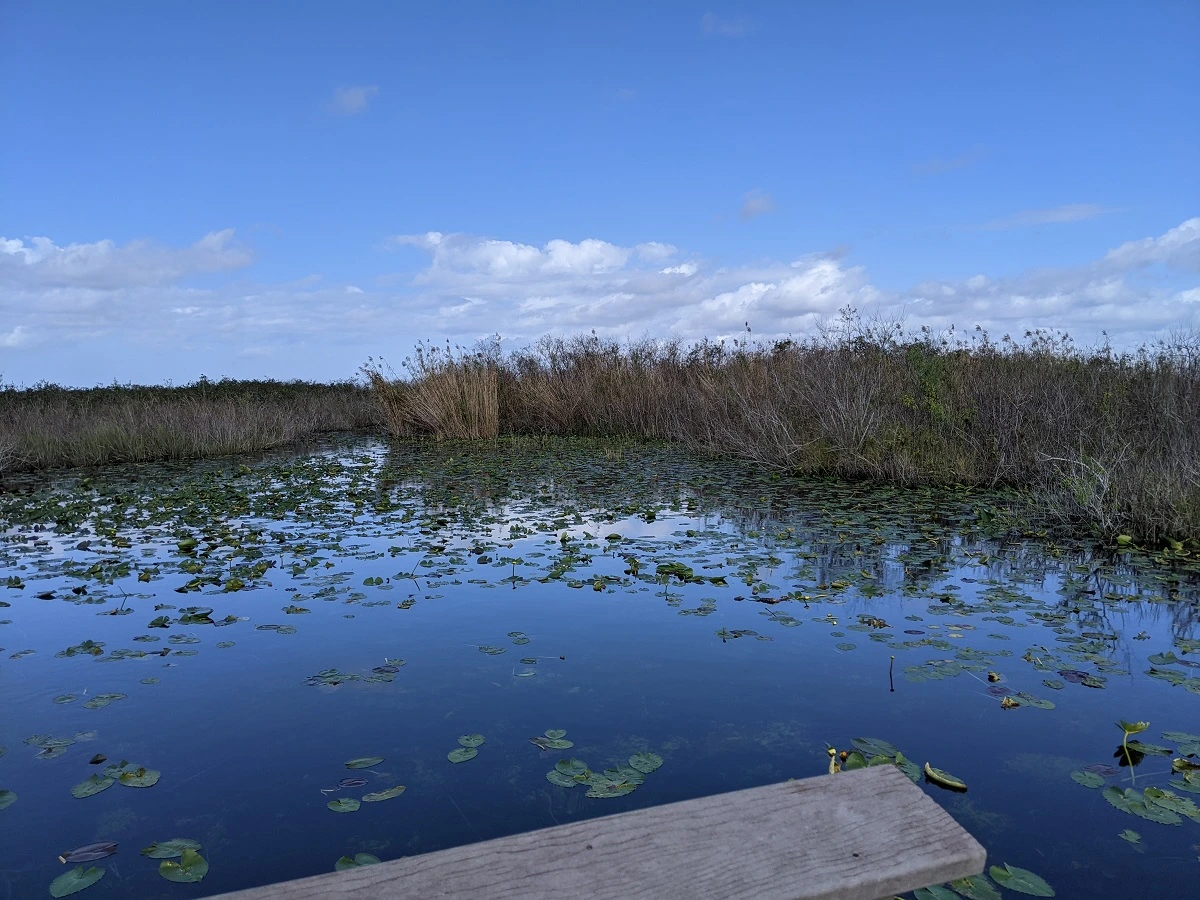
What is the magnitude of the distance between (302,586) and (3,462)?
9.84m

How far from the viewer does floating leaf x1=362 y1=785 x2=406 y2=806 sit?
275cm

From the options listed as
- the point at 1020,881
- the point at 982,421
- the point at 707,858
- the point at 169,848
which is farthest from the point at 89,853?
the point at 982,421

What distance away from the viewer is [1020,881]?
2266 mm

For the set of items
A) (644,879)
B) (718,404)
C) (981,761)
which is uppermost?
(718,404)

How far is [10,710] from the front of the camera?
11.8 feet

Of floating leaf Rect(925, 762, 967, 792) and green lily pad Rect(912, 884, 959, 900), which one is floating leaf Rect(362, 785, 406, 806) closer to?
green lily pad Rect(912, 884, 959, 900)

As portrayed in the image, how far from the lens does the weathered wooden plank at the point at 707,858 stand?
4.70ft

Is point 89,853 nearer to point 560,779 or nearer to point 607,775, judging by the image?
point 560,779

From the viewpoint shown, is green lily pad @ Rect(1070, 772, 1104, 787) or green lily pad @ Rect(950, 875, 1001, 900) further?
green lily pad @ Rect(1070, 772, 1104, 787)

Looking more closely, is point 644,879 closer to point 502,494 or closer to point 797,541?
point 797,541

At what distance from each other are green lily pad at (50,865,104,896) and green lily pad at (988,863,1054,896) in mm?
2658

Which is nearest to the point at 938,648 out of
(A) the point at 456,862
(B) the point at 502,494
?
(A) the point at 456,862

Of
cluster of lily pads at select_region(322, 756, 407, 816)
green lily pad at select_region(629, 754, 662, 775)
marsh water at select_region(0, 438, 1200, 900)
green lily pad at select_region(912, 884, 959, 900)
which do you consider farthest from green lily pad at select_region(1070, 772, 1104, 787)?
cluster of lily pads at select_region(322, 756, 407, 816)

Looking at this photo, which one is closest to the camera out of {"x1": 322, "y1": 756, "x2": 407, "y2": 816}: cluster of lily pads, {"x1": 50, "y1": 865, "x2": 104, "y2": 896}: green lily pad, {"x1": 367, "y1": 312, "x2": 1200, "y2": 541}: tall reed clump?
{"x1": 50, "y1": 865, "x2": 104, "y2": 896}: green lily pad
